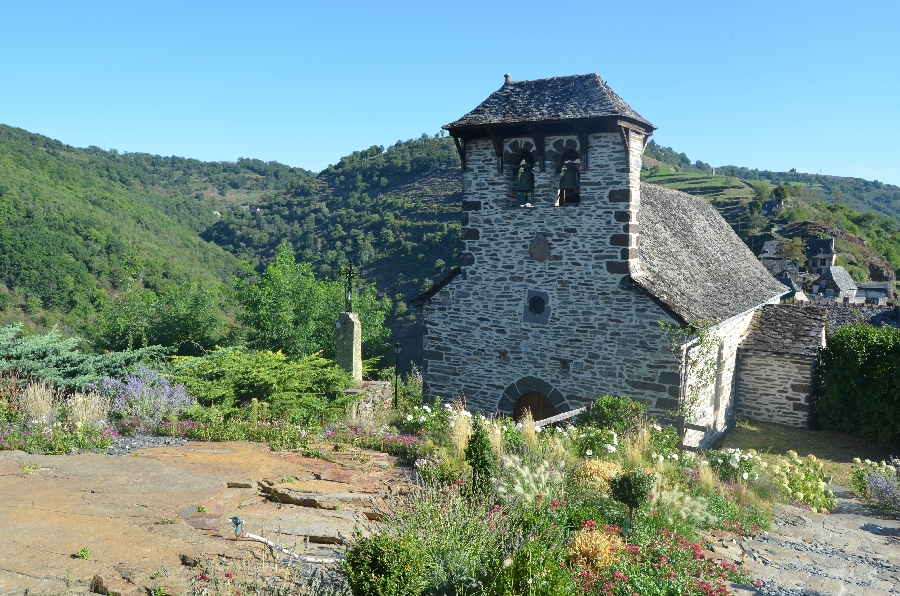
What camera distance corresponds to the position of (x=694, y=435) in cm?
1255

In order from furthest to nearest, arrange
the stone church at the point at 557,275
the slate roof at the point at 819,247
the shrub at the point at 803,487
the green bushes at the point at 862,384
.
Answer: the slate roof at the point at 819,247, the green bushes at the point at 862,384, the stone church at the point at 557,275, the shrub at the point at 803,487

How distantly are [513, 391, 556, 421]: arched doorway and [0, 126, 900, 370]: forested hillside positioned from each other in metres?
7.90

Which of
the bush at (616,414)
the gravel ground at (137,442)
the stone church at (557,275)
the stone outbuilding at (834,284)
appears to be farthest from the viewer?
the stone outbuilding at (834,284)

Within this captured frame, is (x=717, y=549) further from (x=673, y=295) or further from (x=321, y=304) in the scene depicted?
(x=321, y=304)

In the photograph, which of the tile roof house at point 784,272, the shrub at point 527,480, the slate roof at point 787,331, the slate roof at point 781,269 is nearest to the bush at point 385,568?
the shrub at point 527,480

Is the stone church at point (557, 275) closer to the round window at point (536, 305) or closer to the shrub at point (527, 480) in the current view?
the round window at point (536, 305)

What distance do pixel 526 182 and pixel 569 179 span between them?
2.66 ft

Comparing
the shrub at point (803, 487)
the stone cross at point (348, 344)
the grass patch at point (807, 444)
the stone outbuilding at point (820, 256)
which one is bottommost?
the grass patch at point (807, 444)

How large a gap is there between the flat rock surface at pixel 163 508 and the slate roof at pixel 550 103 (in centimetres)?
657

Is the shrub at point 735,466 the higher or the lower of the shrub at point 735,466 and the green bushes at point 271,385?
the lower

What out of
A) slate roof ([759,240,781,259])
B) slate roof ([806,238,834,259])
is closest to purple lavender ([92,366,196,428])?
slate roof ([759,240,781,259])

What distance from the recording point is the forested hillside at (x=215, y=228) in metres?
28.9

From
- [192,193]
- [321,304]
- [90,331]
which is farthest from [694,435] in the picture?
[192,193]

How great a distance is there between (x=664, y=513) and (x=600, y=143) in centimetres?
671
